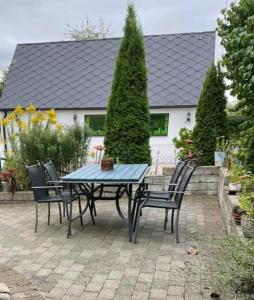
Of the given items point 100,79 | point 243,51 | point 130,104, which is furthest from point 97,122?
point 243,51

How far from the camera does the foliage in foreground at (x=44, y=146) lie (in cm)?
594

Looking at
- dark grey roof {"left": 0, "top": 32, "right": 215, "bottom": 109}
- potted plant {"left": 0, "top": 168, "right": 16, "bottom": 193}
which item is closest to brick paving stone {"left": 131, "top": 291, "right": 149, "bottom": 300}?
potted plant {"left": 0, "top": 168, "right": 16, "bottom": 193}

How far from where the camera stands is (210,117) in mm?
6434

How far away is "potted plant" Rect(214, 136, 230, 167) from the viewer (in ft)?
19.5

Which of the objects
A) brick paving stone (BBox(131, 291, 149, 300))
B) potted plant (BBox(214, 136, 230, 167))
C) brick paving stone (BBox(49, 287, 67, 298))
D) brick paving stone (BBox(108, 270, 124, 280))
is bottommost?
brick paving stone (BBox(49, 287, 67, 298))

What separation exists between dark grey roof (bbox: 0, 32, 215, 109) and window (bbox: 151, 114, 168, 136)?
537 mm

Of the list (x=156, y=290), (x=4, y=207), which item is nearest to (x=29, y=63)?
(x=4, y=207)

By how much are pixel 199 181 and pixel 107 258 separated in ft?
11.1

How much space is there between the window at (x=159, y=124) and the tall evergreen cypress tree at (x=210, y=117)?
4.69 metres

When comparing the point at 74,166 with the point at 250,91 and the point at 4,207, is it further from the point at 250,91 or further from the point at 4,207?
the point at 250,91

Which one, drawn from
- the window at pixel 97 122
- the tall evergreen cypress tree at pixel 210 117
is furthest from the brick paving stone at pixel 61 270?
the window at pixel 97 122

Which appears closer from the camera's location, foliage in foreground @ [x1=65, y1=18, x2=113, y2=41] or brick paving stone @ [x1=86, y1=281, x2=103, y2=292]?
brick paving stone @ [x1=86, y1=281, x2=103, y2=292]

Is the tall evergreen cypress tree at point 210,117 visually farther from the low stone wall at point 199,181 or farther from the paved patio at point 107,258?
the paved patio at point 107,258

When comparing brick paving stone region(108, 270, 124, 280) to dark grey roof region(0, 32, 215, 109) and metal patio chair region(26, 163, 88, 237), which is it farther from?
dark grey roof region(0, 32, 215, 109)
